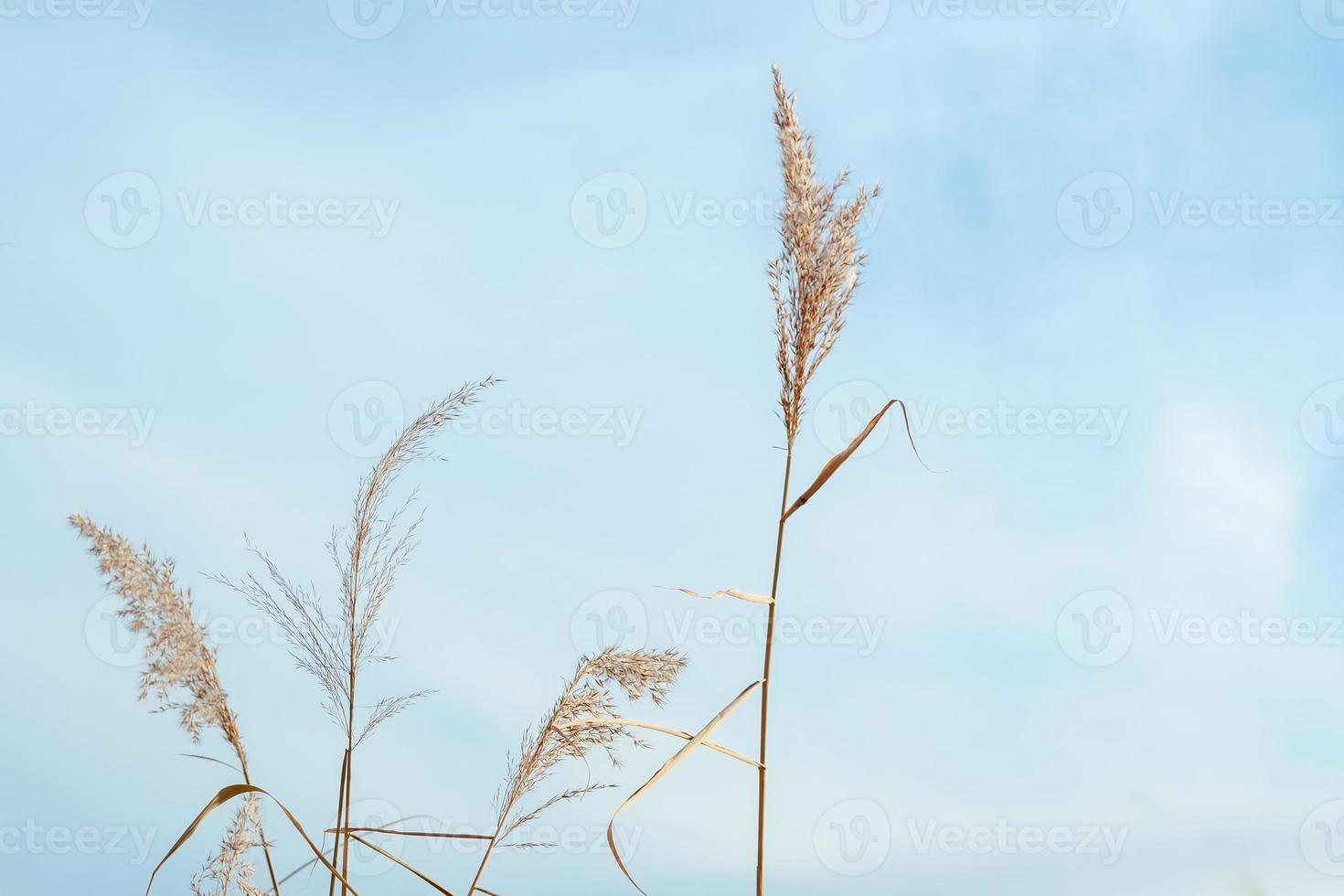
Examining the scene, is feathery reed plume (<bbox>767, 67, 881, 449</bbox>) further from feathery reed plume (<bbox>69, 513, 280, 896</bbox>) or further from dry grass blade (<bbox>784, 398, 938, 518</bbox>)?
feathery reed plume (<bbox>69, 513, 280, 896</bbox>)

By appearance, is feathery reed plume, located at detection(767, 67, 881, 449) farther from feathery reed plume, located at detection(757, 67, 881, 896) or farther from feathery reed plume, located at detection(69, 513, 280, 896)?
feathery reed plume, located at detection(69, 513, 280, 896)

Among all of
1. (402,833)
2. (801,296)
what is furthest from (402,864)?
(801,296)

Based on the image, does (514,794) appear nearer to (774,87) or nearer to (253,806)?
(253,806)

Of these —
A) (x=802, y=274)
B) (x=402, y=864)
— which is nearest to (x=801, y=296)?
(x=802, y=274)

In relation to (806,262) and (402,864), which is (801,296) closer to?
(806,262)

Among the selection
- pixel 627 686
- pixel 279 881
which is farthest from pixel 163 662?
pixel 627 686

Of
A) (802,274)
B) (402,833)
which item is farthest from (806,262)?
(402,833)

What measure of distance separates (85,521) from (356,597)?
0.53m

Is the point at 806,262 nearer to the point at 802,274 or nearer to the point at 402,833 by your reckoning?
the point at 802,274

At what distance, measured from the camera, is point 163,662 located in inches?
78.5

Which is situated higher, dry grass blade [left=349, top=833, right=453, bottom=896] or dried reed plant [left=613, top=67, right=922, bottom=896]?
dried reed plant [left=613, top=67, right=922, bottom=896]

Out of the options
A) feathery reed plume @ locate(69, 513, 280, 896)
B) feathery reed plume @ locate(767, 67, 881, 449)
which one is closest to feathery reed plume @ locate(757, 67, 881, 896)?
feathery reed plume @ locate(767, 67, 881, 449)

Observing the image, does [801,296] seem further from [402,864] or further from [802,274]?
[402,864]

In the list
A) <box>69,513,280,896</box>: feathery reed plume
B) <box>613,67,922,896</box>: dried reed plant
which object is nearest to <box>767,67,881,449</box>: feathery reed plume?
<box>613,67,922,896</box>: dried reed plant
